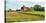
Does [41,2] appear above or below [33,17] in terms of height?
above

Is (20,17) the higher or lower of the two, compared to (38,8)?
lower

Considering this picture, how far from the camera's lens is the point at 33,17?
1039 mm

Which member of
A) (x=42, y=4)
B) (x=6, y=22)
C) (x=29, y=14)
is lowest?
(x=6, y=22)

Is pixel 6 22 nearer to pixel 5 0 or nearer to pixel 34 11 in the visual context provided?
pixel 5 0

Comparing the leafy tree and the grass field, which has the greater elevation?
the leafy tree

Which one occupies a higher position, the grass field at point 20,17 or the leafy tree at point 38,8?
the leafy tree at point 38,8

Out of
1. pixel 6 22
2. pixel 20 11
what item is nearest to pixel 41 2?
pixel 20 11

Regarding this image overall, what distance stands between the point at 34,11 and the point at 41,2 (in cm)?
15

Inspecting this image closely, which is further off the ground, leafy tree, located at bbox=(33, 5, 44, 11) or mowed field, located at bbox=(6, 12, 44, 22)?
leafy tree, located at bbox=(33, 5, 44, 11)

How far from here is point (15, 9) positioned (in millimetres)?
1026

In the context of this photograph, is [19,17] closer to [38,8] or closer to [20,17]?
[20,17]

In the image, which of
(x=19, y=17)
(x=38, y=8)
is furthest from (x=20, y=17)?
(x=38, y=8)

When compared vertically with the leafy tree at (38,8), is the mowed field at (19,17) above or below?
below

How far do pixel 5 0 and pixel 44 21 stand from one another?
22.1 inches
